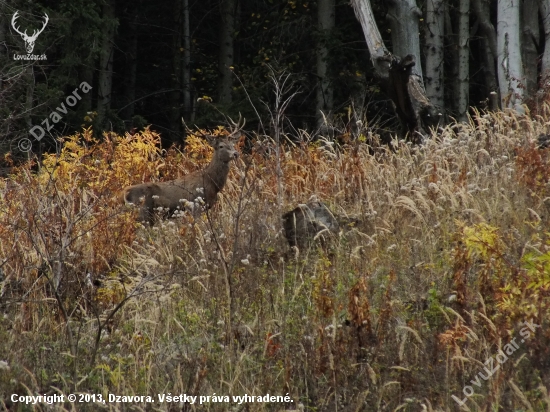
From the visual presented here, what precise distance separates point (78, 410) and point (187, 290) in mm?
1853

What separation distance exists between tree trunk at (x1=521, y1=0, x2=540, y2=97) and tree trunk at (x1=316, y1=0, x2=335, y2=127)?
4.58 meters

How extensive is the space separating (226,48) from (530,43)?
35.7 ft

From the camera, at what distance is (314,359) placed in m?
5.39

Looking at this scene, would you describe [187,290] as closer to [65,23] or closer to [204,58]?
[65,23]

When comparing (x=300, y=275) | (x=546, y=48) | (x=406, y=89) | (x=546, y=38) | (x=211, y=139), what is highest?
(x=546, y=38)

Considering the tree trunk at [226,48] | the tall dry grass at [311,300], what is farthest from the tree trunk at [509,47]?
the tree trunk at [226,48]

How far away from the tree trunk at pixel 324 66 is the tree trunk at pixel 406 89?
921 cm

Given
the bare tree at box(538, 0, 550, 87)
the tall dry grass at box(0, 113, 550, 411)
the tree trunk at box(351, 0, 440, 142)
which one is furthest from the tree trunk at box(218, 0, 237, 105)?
the tall dry grass at box(0, 113, 550, 411)

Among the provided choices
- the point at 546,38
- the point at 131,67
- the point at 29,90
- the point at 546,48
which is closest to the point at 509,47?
the point at 546,48

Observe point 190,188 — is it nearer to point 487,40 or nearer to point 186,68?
point 487,40

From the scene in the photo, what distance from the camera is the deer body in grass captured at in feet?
34.6

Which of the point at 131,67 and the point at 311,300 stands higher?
the point at 131,67

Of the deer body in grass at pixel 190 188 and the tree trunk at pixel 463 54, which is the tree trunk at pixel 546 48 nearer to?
the tree trunk at pixel 463 54

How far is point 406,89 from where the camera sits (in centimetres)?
1090
